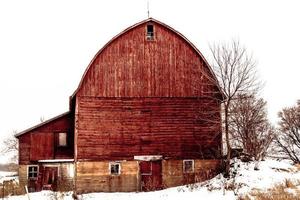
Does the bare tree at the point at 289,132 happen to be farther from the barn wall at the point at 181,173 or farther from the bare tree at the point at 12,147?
the bare tree at the point at 12,147

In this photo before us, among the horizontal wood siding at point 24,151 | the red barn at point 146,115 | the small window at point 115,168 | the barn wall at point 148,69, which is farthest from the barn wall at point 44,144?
the barn wall at point 148,69

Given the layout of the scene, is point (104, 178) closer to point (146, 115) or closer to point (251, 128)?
point (146, 115)

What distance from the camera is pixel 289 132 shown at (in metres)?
47.2

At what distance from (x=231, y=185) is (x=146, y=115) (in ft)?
23.1

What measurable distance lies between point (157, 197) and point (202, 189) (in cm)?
267

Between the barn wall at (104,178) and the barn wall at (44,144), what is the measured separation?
395 cm

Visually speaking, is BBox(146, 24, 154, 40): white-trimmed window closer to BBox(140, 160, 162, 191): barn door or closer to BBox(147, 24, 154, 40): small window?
BBox(147, 24, 154, 40): small window

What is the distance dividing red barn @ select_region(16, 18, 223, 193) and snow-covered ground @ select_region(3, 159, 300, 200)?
1568mm

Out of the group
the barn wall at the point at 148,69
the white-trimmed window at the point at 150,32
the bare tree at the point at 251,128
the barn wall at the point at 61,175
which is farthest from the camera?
the bare tree at the point at 251,128

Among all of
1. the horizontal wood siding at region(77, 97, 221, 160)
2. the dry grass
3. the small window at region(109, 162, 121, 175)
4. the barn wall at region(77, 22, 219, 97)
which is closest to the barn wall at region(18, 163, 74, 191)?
the horizontal wood siding at region(77, 97, 221, 160)

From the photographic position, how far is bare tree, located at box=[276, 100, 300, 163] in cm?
4588

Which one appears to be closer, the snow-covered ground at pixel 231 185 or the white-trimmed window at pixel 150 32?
the snow-covered ground at pixel 231 185

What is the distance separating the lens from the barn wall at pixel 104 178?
23.8 meters

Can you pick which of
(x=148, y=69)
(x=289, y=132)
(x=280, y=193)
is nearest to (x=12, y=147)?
(x=289, y=132)
